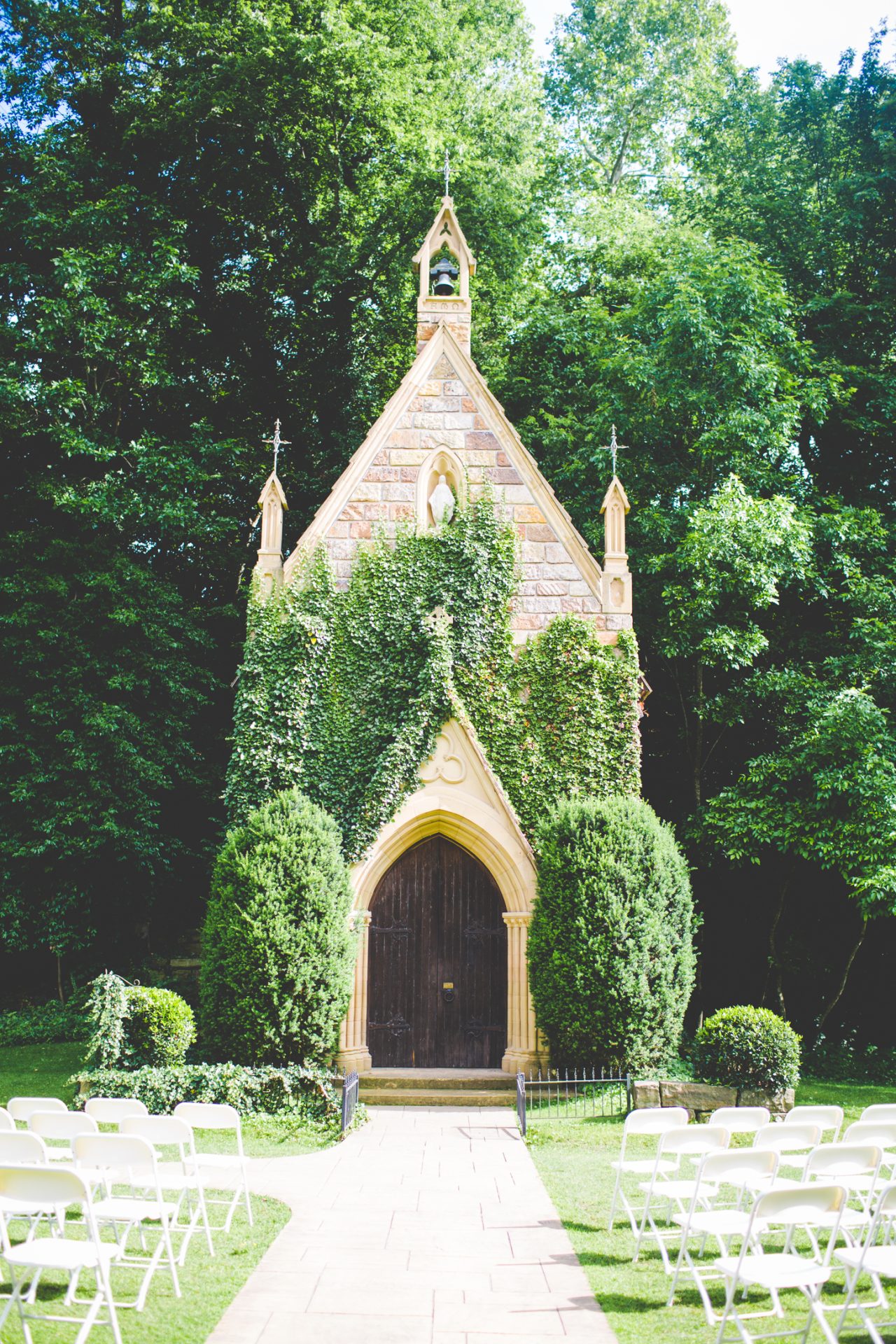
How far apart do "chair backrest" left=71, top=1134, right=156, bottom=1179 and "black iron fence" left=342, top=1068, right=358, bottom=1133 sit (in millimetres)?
5024

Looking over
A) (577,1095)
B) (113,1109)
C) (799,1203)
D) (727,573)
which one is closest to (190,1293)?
(113,1109)

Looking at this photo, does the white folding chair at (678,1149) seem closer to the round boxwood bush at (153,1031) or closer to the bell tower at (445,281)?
the round boxwood bush at (153,1031)

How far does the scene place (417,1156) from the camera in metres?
9.88

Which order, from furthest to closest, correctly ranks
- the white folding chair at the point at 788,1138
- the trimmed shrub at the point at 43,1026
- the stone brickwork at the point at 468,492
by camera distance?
the trimmed shrub at the point at 43,1026 < the stone brickwork at the point at 468,492 < the white folding chair at the point at 788,1138

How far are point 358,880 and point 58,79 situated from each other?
18.3 m

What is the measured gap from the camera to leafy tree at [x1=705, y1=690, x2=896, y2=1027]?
1530cm

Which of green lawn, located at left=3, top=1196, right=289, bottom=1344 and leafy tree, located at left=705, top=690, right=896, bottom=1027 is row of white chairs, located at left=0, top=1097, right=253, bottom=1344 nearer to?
green lawn, located at left=3, top=1196, right=289, bottom=1344

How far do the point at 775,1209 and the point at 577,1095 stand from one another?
7792 millimetres

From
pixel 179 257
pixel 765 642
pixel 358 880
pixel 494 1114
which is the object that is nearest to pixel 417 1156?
pixel 494 1114

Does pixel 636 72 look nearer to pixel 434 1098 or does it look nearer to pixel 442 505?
pixel 442 505

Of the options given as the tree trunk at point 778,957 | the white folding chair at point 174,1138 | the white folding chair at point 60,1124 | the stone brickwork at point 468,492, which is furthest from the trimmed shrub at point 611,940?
the white folding chair at point 60,1124

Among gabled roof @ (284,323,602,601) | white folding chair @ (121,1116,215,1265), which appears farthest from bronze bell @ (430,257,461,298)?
white folding chair @ (121,1116,215,1265)

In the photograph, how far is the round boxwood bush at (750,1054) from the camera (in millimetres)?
11789

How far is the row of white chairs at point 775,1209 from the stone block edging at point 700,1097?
3.20 meters
